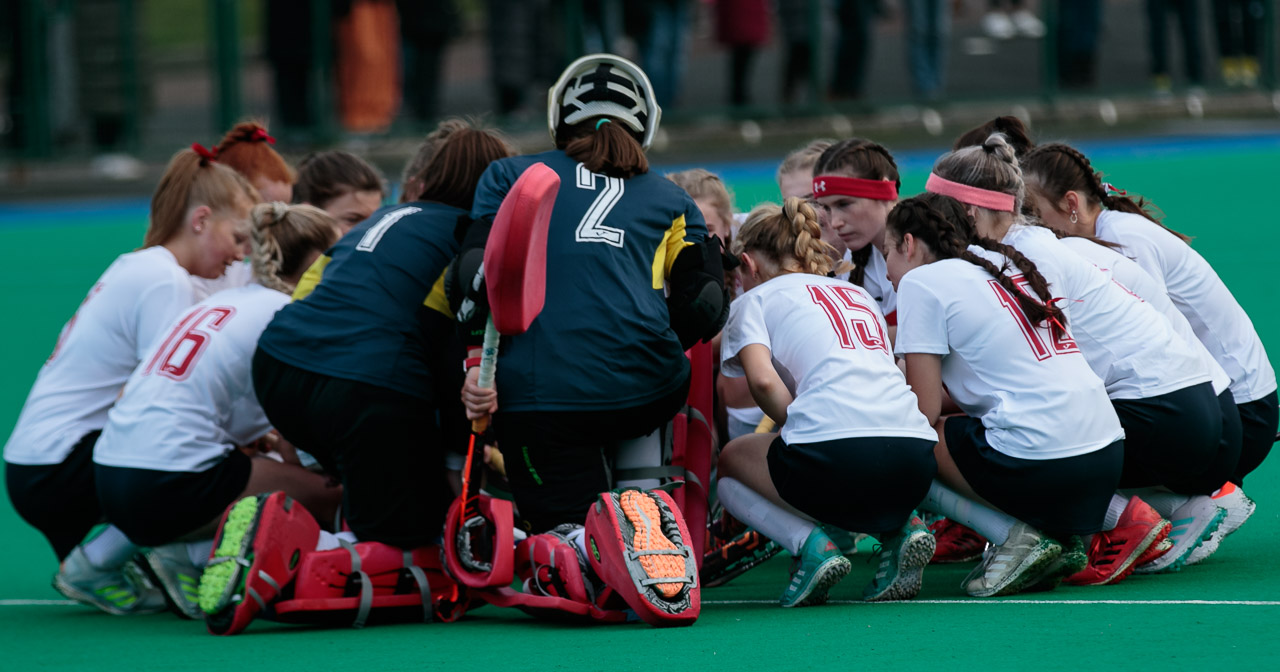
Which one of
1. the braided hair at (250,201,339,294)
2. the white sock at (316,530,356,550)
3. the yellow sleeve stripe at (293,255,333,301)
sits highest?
the braided hair at (250,201,339,294)

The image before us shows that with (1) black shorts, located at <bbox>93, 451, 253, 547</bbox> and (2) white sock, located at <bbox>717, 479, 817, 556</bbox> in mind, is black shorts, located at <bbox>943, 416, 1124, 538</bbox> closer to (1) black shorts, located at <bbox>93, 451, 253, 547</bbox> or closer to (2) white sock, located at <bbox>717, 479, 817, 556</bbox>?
(2) white sock, located at <bbox>717, 479, 817, 556</bbox>

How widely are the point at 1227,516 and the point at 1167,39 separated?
654cm

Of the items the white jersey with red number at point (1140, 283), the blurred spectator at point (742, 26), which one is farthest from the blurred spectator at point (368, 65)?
the white jersey with red number at point (1140, 283)

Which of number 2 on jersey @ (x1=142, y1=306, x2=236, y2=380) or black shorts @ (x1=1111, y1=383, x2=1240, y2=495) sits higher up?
number 2 on jersey @ (x1=142, y1=306, x2=236, y2=380)

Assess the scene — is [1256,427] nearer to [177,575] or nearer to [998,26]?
[177,575]

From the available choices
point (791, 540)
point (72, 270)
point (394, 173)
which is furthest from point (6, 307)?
→ point (791, 540)

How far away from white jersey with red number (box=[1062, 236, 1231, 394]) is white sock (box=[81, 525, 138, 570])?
119 inches

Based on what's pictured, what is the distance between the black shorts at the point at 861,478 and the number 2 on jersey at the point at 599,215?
2.48 ft

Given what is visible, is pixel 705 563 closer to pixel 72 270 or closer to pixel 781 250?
pixel 781 250

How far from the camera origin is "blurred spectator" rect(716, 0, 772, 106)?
1073cm

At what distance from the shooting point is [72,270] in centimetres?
1042

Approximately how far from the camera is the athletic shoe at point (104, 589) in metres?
4.98

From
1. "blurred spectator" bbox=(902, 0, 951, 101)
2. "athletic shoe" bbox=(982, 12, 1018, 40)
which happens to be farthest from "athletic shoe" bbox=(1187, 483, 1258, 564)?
"blurred spectator" bbox=(902, 0, 951, 101)

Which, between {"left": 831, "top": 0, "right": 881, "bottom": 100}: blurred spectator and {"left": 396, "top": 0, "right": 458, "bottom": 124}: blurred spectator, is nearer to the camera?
{"left": 831, "top": 0, "right": 881, "bottom": 100}: blurred spectator
